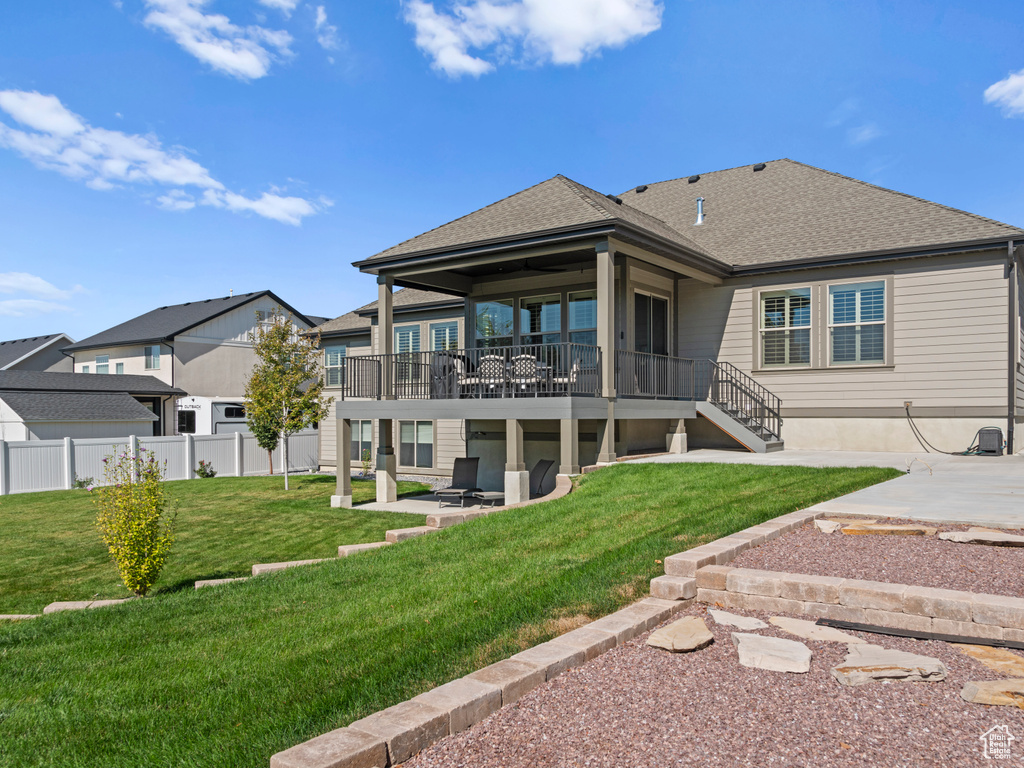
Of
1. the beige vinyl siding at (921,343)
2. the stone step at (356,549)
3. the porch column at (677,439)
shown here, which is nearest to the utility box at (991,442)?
the beige vinyl siding at (921,343)

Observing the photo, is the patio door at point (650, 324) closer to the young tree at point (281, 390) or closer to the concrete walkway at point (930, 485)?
the concrete walkway at point (930, 485)

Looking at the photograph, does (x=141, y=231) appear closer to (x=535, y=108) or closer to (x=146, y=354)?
(x=146, y=354)

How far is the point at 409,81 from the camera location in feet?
62.3

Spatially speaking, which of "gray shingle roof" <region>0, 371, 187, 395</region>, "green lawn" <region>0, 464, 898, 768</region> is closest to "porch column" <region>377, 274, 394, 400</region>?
"green lawn" <region>0, 464, 898, 768</region>

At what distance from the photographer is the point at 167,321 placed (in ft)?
118

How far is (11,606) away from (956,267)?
16.4 meters

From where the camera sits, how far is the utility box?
13.1 meters

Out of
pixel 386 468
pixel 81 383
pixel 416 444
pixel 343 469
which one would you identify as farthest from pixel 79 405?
pixel 386 468

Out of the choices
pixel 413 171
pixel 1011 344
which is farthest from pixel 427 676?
pixel 413 171

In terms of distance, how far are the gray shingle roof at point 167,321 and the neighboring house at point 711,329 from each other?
64.7ft

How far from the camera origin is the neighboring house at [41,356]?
38656 millimetres

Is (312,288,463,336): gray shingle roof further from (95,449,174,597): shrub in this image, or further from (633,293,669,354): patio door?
(95,449,174,597): shrub

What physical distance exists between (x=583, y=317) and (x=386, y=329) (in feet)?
14.2

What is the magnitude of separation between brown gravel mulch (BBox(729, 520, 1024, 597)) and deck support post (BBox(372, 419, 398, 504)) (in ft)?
34.2
